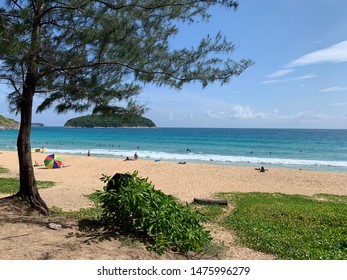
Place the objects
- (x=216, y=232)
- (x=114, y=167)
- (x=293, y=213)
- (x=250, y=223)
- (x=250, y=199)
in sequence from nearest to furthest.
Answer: (x=216, y=232), (x=250, y=223), (x=293, y=213), (x=250, y=199), (x=114, y=167)

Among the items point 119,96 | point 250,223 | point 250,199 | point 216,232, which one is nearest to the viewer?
point 119,96

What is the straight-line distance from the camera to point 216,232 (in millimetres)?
6863

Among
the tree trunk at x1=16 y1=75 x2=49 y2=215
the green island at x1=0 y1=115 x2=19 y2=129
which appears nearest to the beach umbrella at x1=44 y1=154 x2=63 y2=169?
the tree trunk at x1=16 y1=75 x2=49 y2=215

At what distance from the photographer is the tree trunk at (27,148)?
20.8 feet

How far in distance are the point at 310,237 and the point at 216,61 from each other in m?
4.10

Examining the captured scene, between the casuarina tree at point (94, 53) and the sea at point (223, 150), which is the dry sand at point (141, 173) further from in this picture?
the sea at point (223, 150)

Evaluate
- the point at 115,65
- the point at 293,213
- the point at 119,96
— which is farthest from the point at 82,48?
the point at 293,213

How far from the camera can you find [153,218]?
4754 millimetres

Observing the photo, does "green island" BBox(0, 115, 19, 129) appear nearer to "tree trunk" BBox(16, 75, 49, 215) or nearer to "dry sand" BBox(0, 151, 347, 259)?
"dry sand" BBox(0, 151, 347, 259)

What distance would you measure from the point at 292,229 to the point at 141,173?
14.9m

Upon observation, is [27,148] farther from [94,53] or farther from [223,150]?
A: [223,150]

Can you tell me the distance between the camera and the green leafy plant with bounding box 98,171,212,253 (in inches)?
184

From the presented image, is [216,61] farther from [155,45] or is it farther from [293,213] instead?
[293,213]

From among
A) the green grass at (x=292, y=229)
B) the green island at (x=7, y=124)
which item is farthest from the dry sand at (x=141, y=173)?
the green island at (x=7, y=124)
